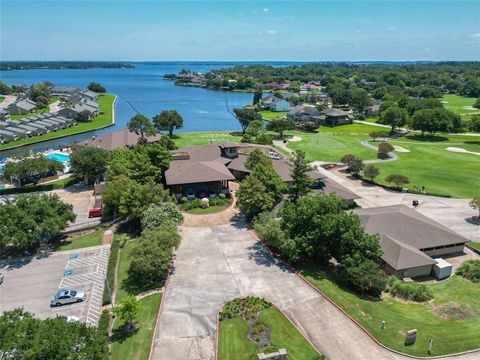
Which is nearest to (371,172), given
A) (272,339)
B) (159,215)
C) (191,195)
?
(191,195)

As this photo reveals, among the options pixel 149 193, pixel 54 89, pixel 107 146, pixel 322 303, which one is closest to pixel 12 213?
pixel 149 193

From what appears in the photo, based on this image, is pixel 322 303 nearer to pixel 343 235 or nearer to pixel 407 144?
pixel 343 235

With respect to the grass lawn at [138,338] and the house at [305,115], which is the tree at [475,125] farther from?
the grass lawn at [138,338]

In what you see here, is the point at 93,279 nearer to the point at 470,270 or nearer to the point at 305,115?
the point at 470,270

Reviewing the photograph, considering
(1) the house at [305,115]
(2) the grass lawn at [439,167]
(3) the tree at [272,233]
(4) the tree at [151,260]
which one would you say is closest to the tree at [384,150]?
(2) the grass lawn at [439,167]

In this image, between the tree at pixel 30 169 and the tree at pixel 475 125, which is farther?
the tree at pixel 475 125
